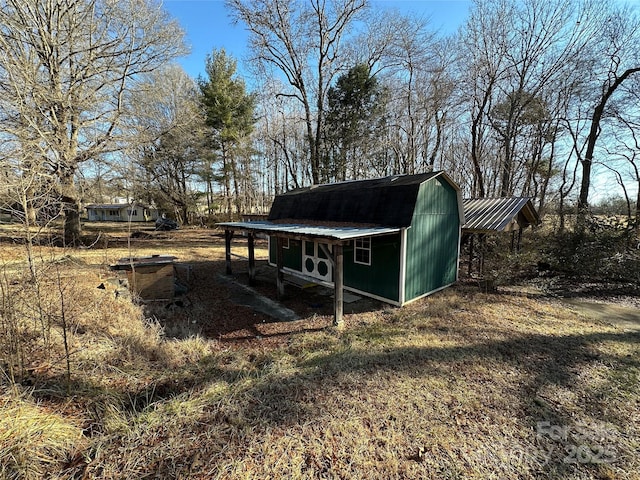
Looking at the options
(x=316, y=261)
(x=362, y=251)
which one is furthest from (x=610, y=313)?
(x=316, y=261)

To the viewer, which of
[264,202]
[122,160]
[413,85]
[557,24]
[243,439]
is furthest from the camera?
[264,202]

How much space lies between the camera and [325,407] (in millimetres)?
3186

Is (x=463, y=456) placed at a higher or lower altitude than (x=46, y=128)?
lower

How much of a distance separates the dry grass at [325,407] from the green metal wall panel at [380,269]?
199 centimetres

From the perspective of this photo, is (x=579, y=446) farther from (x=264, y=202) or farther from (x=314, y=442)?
(x=264, y=202)

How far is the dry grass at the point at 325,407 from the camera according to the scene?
2350 mm

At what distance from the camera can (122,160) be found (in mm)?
12008

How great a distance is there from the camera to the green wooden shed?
22.6ft

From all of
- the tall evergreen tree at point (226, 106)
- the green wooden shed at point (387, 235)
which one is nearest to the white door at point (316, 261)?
the green wooden shed at point (387, 235)

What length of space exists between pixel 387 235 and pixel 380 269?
98cm

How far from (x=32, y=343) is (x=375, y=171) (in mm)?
22578

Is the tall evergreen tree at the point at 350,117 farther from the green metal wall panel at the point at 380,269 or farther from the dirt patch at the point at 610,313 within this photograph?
the dirt patch at the point at 610,313

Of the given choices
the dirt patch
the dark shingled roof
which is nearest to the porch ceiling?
the dark shingled roof

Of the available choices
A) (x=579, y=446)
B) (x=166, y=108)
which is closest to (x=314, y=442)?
(x=579, y=446)
